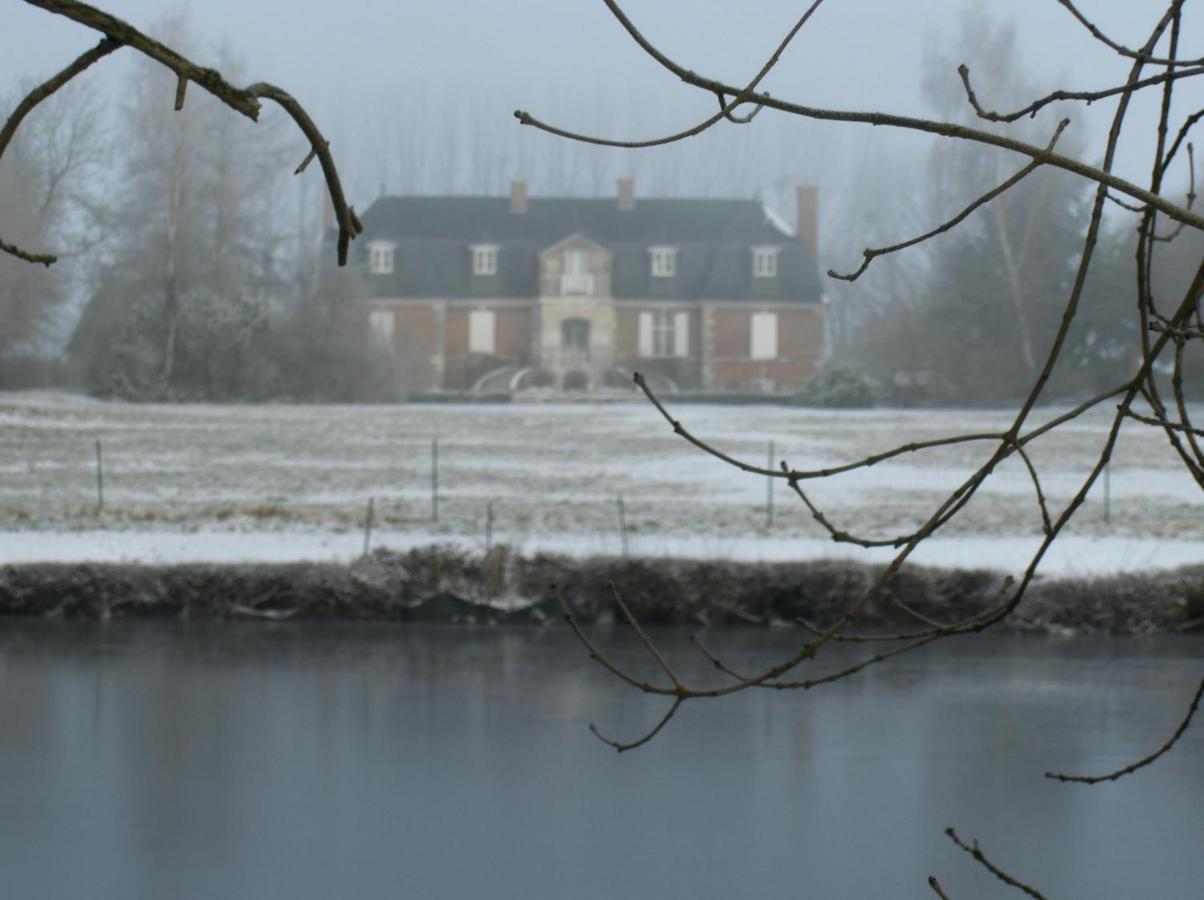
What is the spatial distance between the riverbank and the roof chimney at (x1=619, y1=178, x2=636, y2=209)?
26.5 meters

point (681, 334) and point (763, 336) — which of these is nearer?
point (763, 336)

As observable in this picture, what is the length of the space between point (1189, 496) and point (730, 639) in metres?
6.10

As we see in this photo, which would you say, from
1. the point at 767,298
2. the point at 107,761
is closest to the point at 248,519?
the point at 107,761

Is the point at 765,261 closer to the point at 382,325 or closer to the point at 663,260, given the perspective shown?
the point at 663,260

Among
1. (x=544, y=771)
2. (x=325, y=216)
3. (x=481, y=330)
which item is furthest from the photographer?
(x=481, y=330)

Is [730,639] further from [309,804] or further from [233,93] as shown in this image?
[233,93]

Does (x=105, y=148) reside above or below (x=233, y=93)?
above

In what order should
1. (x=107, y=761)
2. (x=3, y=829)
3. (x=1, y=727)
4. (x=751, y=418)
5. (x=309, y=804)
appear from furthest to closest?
(x=751, y=418), (x=1, y=727), (x=107, y=761), (x=309, y=804), (x=3, y=829)

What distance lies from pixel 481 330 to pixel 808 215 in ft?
21.8

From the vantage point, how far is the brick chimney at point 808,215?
3431cm

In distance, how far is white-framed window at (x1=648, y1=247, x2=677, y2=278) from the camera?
33906mm

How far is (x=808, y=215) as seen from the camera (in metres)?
34.4

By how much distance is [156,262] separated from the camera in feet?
82.9

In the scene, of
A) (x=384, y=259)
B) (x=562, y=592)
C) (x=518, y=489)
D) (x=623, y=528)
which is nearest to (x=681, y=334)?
(x=384, y=259)
